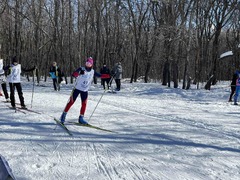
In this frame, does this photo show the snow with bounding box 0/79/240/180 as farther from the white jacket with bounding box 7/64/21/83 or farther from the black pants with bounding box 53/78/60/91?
the black pants with bounding box 53/78/60/91

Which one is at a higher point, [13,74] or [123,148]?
[13,74]

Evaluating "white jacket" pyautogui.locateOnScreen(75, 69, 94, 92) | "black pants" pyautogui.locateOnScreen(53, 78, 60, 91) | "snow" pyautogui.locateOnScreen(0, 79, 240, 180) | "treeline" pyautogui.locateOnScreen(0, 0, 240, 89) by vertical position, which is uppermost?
"treeline" pyautogui.locateOnScreen(0, 0, 240, 89)

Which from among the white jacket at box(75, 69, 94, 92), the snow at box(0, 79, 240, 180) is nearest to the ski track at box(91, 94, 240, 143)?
the snow at box(0, 79, 240, 180)

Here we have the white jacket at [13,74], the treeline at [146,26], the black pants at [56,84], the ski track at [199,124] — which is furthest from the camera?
the treeline at [146,26]

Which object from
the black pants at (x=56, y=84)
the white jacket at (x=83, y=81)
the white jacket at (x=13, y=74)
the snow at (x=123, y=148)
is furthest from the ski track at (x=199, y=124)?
the black pants at (x=56, y=84)

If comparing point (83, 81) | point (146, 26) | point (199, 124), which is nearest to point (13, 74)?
point (83, 81)

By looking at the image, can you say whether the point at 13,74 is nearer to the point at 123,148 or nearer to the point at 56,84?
the point at 123,148

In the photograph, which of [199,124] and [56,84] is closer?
[199,124]

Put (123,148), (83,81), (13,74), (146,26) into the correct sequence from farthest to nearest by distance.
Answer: (146,26), (13,74), (83,81), (123,148)

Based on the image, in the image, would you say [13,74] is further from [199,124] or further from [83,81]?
[199,124]

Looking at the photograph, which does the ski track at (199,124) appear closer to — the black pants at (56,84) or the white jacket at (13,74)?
the white jacket at (13,74)

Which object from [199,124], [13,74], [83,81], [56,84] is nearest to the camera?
[83,81]

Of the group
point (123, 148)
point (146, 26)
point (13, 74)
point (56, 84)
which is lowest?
point (123, 148)

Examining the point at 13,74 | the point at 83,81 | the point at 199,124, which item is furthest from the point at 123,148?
the point at 13,74
